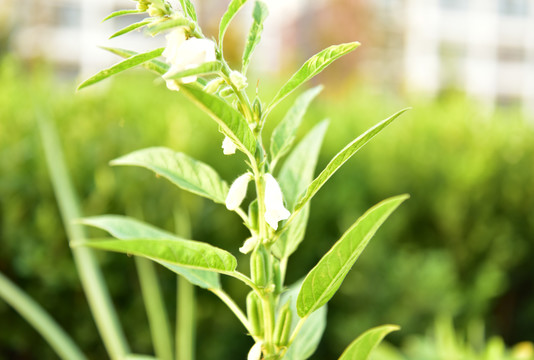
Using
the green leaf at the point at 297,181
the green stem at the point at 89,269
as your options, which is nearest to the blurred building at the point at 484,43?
the green stem at the point at 89,269

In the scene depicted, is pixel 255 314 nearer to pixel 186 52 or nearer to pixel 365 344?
pixel 365 344

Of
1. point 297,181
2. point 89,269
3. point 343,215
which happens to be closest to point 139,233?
point 297,181

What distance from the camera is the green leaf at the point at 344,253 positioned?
18.4 inches

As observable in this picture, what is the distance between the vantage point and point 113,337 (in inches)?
43.6

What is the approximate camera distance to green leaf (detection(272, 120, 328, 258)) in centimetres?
58

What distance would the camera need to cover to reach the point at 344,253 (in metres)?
0.47

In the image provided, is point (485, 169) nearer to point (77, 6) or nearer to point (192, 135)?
point (192, 135)

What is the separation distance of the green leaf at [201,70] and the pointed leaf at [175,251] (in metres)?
0.12

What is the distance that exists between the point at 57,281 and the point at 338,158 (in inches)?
68.8

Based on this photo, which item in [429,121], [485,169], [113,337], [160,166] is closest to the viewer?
[160,166]

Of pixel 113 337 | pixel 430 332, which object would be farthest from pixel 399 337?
pixel 113 337

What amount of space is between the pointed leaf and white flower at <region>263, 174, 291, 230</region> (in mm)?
51

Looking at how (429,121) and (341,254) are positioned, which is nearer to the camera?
(341,254)

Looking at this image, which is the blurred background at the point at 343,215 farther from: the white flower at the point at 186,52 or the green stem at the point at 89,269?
the white flower at the point at 186,52
